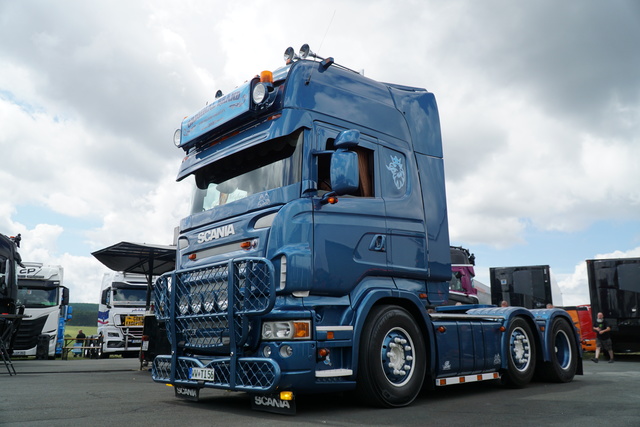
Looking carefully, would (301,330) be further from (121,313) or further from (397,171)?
(121,313)

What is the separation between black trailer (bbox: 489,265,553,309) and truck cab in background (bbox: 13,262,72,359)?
15142mm

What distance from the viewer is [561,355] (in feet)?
30.2

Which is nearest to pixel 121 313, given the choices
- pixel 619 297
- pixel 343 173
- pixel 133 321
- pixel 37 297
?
pixel 133 321

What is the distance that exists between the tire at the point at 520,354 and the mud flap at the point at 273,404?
380 centimetres

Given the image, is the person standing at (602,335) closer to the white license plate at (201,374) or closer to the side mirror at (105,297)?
the white license plate at (201,374)

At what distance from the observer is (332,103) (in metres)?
6.44

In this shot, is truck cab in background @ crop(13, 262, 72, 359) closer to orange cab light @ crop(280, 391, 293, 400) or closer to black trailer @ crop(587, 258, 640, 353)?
orange cab light @ crop(280, 391, 293, 400)

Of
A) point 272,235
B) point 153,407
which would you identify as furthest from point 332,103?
point 153,407

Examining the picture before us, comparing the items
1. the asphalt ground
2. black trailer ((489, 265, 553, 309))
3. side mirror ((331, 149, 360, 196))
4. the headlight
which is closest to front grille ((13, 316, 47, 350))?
the asphalt ground

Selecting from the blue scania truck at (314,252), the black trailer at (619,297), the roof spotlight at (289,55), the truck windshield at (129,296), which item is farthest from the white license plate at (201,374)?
the truck windshield at (129,296)

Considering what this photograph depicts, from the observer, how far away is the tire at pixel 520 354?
799 centimetres

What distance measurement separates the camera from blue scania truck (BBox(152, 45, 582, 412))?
5.49 metres

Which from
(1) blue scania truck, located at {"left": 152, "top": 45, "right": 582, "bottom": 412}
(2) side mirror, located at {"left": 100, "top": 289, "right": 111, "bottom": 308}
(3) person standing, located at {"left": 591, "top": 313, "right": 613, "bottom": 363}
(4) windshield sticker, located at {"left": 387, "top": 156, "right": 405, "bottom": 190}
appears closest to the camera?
(1) blue scania truck, located at {"left": 152, "top": 45, "right": 582, "bottom": 412}

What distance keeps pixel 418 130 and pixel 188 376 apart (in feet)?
13.7
